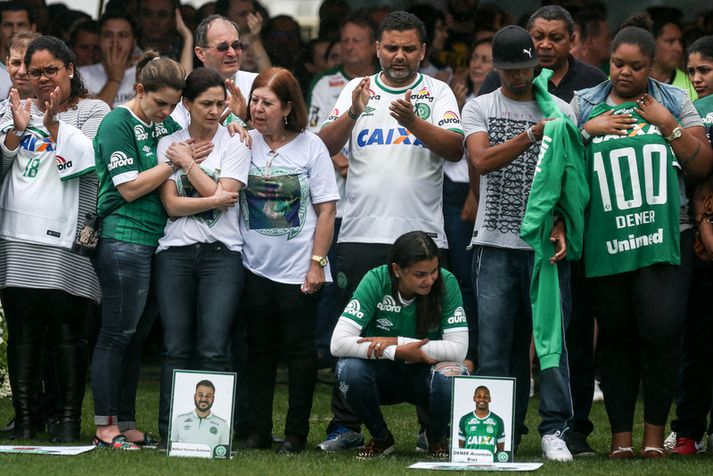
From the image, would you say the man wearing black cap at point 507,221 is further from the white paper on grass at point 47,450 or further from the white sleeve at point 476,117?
the white paper on grass at point 47,450

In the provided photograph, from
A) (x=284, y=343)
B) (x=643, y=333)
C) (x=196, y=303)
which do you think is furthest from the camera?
(x=284, y=343)

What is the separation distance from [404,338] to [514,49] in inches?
57.2

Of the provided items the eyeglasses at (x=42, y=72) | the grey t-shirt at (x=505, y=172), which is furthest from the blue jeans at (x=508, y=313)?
the eyeglasses at (x=42, y=72)

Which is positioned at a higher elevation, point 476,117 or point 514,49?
point 514,49

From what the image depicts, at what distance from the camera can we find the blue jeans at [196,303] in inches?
249

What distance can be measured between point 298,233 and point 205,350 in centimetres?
73

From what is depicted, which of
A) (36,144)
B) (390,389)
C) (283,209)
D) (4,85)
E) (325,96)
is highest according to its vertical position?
(325,96)

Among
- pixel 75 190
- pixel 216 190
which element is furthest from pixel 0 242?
pixel 216 190

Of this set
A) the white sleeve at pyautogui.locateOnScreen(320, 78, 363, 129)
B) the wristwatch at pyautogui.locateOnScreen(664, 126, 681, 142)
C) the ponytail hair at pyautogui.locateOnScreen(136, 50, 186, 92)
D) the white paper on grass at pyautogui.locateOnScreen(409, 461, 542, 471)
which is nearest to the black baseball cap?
the wristwatch at pyautogui.locateOnScreen(664, 126, 681, 142)

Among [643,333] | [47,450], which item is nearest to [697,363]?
[643,333]

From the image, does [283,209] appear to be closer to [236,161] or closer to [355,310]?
[236,161]

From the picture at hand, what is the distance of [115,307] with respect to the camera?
6418 mm

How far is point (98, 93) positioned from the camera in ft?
30.0

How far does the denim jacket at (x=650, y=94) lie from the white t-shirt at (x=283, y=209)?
1290 mm
